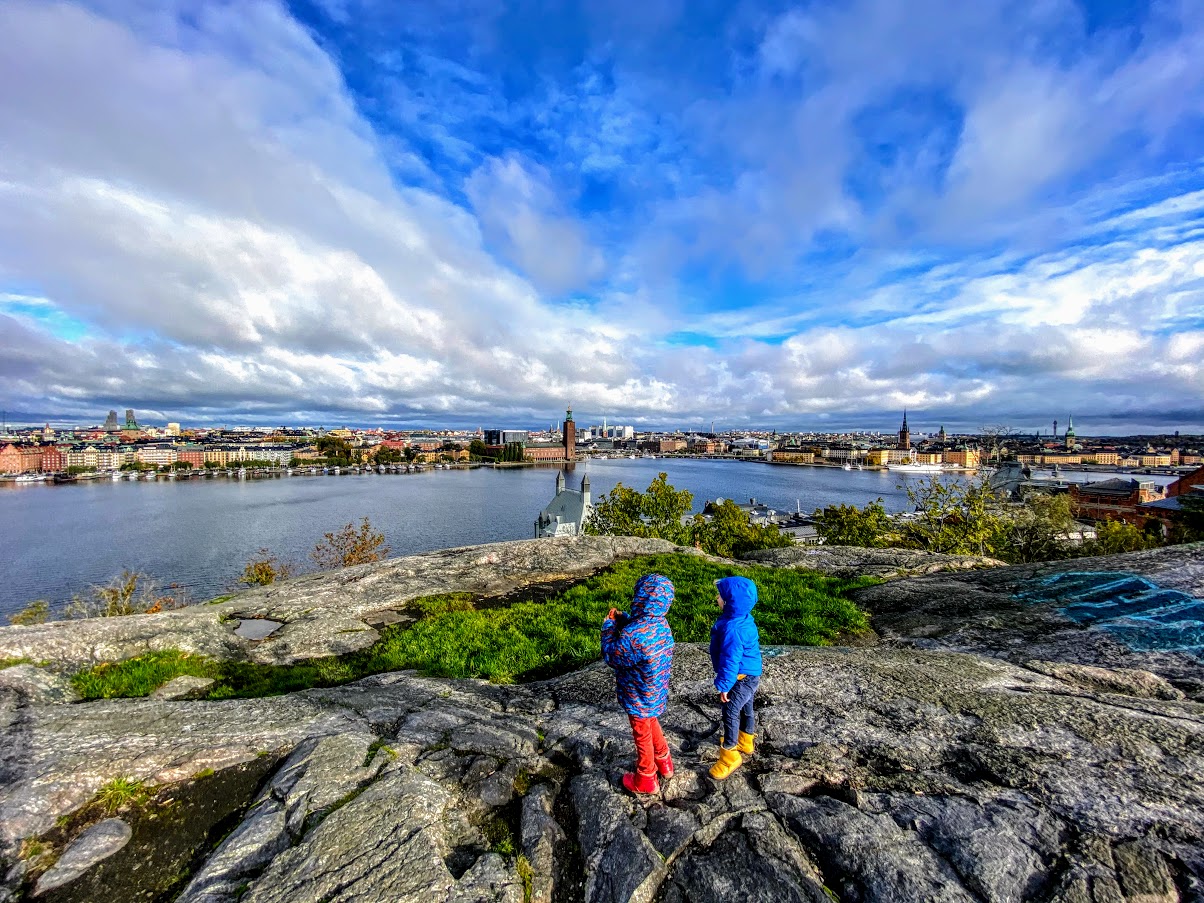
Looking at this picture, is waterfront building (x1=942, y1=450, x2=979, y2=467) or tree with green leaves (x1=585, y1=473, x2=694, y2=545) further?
waterfront building (x1=942, y1=450, x2=979, y2=467)

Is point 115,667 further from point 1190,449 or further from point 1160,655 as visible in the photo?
point 1190,449

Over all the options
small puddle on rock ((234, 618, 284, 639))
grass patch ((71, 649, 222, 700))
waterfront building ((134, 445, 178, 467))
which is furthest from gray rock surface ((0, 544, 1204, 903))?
waterfront building ((134, 445, 178, 467))

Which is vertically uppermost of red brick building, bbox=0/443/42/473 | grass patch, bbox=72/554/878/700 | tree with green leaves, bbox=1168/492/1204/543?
grass patch, bbox=72/554/878/700

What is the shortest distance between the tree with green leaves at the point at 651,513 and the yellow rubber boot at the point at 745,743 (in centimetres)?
2396

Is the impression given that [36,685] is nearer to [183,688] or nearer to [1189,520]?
[183,688]

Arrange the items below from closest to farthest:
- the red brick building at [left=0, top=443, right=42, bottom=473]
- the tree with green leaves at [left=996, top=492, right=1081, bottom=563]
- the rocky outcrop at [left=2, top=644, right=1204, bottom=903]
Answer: the rocky outcrop at [left=2, top=644, right=1204, bottom=903]
the tree with green leaves at [left=996, top=492, right=1081, bottom=563]
the red brick building at [left=0, top=443, right=42, bottom=473]

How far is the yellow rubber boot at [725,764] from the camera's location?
11.3 feet

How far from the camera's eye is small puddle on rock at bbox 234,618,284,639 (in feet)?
24.6

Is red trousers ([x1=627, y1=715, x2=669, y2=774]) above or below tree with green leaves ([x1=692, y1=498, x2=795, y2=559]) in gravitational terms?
above

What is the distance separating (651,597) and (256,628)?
23.5 feet

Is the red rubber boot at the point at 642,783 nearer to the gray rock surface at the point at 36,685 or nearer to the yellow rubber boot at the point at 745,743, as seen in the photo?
the yellow rubber boot at the point at 745,743

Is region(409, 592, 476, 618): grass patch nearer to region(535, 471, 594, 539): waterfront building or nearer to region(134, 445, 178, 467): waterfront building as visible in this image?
region(535, 471, 594, 539): waterfront building

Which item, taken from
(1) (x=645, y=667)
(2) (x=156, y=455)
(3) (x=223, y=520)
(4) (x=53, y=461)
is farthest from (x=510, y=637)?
(2) (x=156, y=455)

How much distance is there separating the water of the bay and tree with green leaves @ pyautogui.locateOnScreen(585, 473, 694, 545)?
1174 cm
